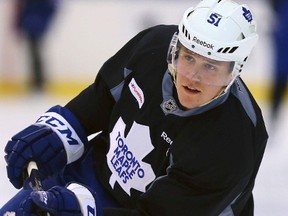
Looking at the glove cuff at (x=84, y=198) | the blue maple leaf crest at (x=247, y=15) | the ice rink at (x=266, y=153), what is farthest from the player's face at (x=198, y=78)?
the ice rink at (x=266, y=153)

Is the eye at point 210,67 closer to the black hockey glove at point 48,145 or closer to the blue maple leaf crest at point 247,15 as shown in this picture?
the blue maple leaf crest at point 247,15

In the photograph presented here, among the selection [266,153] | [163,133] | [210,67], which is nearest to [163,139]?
[163,133]

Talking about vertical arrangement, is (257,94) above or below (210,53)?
below

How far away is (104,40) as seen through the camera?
4.97 metres

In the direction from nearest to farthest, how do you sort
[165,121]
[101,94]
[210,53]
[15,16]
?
[210,53], [165,121], [101,94], [15,16]

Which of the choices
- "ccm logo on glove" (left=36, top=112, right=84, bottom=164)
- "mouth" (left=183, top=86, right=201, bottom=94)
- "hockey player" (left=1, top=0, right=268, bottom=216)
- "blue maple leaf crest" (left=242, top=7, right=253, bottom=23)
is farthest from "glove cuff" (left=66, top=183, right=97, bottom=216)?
"blue maple leaf crest" (left=242, top=7, right=253, bottom=23)

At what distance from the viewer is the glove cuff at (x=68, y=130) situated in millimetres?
2498

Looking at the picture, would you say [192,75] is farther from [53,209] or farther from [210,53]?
[53,209]

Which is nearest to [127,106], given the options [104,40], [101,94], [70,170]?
[101,94]

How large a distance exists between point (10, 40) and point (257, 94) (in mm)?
1333

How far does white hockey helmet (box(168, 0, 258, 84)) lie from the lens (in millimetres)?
2135

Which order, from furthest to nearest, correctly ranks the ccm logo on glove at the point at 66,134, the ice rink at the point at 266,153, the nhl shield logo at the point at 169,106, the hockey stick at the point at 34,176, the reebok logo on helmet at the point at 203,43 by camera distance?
1. the ice rink at the point at 266,153
2. the ccm logo on glove at the point at 66,134
3. the hockey stick at the point at 34,176
4. the nhl shield logo at the point at 169,106
5. the reebok logo on helmet at the point at 203,43

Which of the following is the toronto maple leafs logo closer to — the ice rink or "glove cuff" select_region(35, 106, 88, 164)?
"glove cuff" select_region(35, 106, 88, 164)

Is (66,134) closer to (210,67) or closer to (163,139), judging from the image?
(163,139)
